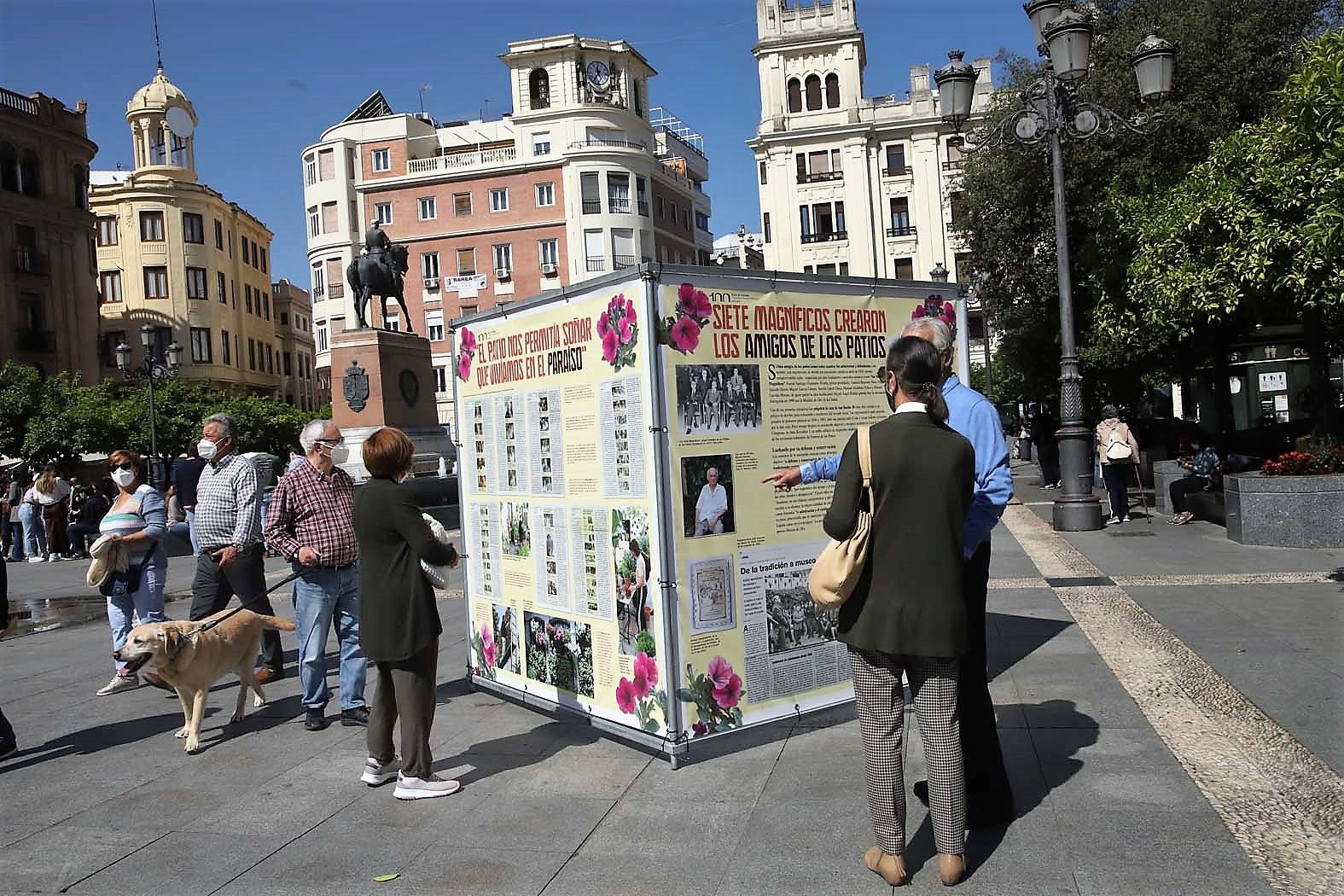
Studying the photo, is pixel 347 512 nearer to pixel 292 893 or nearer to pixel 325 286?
pixel 292 893

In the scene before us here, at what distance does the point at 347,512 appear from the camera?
6.74 metres

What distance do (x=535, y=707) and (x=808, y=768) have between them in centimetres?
205

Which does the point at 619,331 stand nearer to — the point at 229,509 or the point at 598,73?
the point at 229,509

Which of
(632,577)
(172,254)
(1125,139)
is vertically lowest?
(632,577)

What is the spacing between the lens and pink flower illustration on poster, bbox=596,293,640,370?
5371 millimetres

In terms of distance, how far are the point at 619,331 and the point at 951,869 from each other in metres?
2.85

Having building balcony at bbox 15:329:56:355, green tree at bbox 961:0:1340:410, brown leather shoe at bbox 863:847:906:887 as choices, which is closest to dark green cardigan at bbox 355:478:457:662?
brown leather shoe at bbox 863:847:906:887

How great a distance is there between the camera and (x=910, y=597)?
385cm

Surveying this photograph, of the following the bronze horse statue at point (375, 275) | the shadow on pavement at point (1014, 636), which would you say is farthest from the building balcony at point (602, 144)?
the shadow on pavement at point (1014, 636)

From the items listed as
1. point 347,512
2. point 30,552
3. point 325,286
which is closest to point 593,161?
point 325,286

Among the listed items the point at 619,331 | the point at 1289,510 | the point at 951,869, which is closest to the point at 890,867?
the point at 951,869

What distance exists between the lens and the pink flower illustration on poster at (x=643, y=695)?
5.48 meters

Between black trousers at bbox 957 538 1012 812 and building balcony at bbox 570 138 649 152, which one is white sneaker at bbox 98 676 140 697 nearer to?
black trousers at bbox 957 538 1012 812

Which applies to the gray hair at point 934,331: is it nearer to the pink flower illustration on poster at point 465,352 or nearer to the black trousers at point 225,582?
the pink flower illustration on poster at point 465,352
